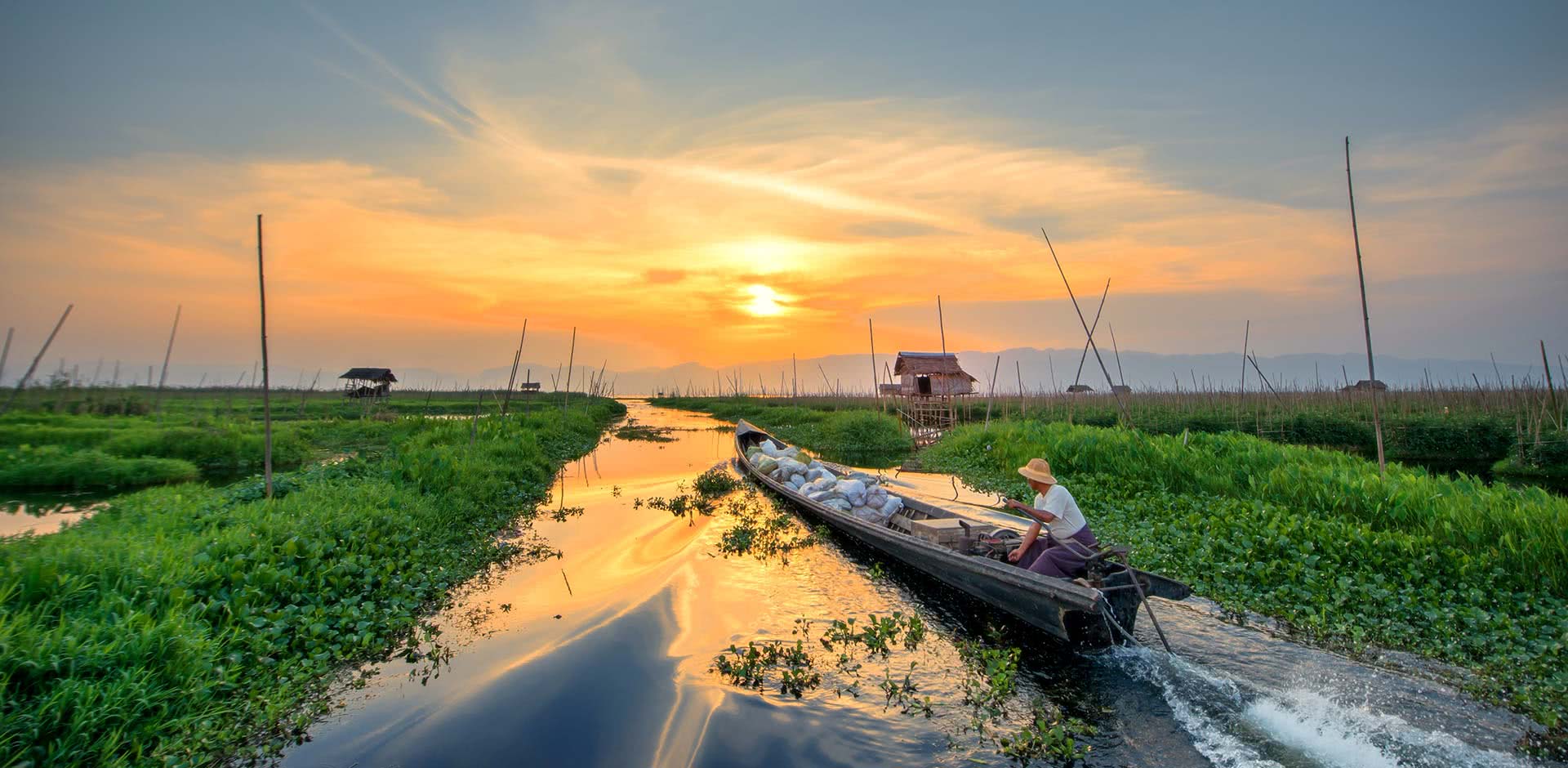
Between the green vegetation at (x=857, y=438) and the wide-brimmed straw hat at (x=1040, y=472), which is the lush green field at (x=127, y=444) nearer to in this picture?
the green vegetation at (x=857, y=438)

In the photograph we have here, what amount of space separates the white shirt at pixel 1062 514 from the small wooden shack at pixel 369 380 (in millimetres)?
44529

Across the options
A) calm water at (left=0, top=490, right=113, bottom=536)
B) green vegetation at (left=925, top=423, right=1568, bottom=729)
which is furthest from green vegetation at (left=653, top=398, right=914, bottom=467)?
calm water at (left=0, top=490, right=113, bottom=536)

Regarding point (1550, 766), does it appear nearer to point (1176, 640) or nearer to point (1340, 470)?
point (1176, 640)

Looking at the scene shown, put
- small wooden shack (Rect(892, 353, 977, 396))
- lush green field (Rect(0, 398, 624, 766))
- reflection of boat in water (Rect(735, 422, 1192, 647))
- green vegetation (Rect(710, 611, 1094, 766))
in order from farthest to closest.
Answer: small wooden shack (Rect(892, 353, 977, 396)), reflection of boat in water (Rect(735, 422, 1192, 647)), green vegetation (Rect(710, 611, 1094, 766)), lush green field (Rect(0, 398, 624, 766))

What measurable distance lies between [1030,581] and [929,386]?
82.1 ft

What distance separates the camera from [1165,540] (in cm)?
814

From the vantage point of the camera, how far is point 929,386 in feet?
98.7

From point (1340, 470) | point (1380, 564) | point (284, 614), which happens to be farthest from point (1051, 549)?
point (284, 614)

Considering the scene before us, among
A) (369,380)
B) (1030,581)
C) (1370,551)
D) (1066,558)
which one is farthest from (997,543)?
(369,380)

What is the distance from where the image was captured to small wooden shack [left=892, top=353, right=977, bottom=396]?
28.7 metres

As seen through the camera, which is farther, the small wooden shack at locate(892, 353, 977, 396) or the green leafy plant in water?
the small wooden shack at locate(892, 353, 977, 396)

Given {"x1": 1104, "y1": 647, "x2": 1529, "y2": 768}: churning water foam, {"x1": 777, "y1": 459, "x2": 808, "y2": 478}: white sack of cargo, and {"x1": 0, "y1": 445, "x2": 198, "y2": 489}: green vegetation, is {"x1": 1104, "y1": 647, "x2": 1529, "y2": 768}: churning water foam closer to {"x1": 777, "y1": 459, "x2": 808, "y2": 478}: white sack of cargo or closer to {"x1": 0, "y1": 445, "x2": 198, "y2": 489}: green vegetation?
{"x1": 777, "y1": 459, "x2": 808, "y2": 478}: white sack of cargo

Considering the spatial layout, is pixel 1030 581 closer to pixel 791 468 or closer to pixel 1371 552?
pixel 1371 552

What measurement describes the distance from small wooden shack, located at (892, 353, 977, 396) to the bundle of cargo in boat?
1520cm
